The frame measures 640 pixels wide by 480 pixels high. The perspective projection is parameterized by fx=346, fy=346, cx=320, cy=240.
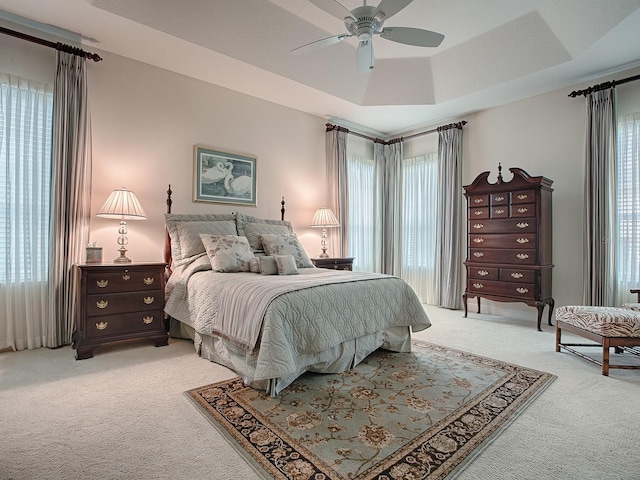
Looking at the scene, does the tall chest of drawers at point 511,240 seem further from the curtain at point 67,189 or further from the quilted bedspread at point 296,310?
the curtain at point 67,189

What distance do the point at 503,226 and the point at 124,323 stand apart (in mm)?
4430

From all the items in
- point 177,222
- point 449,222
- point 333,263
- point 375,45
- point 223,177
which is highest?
point 375,45

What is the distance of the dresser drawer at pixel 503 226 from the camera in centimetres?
421

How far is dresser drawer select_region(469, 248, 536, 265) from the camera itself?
4.21 m

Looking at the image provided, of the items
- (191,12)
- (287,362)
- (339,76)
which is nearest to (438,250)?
(339,76)

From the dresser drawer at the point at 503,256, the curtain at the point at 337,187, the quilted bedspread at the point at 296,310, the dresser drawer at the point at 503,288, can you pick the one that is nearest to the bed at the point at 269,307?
the quilted bedspread at the point at 296,310

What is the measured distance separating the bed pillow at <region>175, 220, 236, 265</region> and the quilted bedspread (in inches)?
6.7

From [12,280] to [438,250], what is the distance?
17.2ft

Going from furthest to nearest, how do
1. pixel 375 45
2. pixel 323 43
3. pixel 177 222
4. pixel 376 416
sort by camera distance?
pixel 375 45
pixel 177 222
pixel 323 43
pixel 376 416

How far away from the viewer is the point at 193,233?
3740 millimetres

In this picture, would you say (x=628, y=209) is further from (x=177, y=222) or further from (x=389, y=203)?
(x=177, y=222)

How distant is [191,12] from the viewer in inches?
127

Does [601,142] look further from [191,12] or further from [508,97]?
[191,12]

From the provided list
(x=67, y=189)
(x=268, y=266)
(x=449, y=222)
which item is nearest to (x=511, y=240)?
(x=449, y=222)
